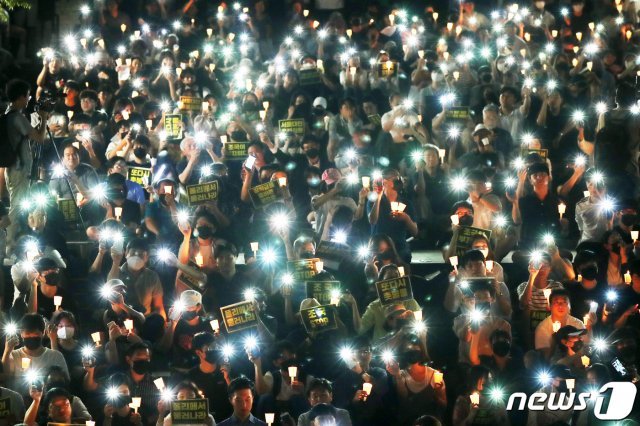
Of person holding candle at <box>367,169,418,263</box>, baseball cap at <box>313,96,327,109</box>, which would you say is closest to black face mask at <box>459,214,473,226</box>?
person holding candle at <box>367,169,418,263</box>

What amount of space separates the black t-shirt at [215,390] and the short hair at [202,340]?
22 cm

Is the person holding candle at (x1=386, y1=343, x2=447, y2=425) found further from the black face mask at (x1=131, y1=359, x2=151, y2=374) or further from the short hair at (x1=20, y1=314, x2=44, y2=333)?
the short hair at (x1=20, y1=314, x2=44, y2=333)

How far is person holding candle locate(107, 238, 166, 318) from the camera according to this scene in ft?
44.2

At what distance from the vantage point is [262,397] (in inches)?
482

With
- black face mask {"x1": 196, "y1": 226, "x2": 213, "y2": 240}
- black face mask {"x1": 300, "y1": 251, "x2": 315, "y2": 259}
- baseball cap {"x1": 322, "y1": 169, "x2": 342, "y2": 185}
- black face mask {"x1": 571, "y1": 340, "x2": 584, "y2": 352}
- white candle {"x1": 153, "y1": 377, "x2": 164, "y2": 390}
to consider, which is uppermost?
baseball cap {"x1": 322, "y1": 169, "x2": 342, "y2": 185}

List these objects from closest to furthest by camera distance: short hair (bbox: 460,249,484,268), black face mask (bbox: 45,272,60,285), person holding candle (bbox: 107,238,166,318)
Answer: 1. short hair (bbox: 460,249,484,268)
2. black face mask (bbox: 45,272,60,285)
3. person holding candle (bbox: 107,238,166,318)

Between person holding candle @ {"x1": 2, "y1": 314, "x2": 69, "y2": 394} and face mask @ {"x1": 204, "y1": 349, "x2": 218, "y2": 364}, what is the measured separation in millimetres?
1213

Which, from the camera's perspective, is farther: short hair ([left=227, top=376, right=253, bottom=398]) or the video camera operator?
the video camera operator

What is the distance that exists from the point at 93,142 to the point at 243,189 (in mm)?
2186

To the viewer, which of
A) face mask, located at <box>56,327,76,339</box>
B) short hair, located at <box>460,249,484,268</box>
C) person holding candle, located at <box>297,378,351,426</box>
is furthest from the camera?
short hair, located at <box>460,249,484,268</box>

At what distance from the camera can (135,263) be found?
13.5 metres

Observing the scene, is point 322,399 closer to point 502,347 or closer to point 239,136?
point 502,347

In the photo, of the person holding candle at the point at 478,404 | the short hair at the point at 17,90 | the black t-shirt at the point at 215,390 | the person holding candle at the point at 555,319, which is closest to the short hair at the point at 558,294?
the person holding candle at the point at 555,319

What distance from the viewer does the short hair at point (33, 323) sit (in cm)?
1247
